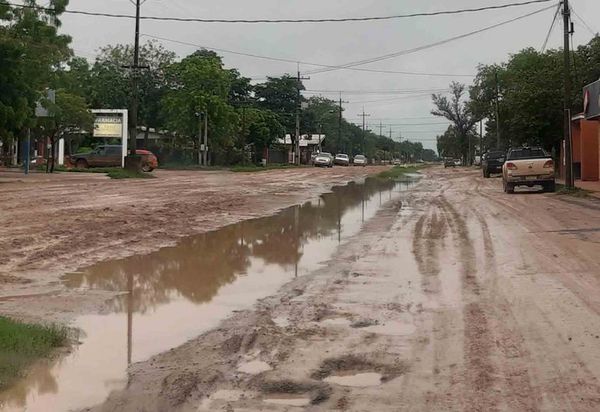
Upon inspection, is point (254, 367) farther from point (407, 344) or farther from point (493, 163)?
point (493, 163)

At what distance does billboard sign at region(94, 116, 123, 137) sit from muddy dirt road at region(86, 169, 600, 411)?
154ft

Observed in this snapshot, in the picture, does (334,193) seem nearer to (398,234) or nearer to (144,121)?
(398,234)

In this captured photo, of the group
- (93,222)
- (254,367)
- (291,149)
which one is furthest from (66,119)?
(291,149)

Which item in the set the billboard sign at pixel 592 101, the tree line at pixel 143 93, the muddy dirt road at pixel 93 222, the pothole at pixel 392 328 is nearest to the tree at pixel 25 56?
the tree line at pixel 143 93

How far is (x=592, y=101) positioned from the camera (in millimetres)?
27516

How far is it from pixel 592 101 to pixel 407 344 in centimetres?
2463

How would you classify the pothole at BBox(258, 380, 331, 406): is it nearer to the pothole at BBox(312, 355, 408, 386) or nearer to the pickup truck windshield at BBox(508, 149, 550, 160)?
the pothole at BBox(312, 355, 408, 386)

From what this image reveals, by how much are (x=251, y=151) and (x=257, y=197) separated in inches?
2191

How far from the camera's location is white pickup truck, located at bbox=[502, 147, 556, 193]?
2564 centimetres

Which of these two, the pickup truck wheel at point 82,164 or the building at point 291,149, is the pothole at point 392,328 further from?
the building at point 291,149

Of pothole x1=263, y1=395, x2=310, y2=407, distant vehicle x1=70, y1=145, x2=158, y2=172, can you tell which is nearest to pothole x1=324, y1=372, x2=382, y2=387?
pothole x1=263, y1=395, x2=310, y2=407

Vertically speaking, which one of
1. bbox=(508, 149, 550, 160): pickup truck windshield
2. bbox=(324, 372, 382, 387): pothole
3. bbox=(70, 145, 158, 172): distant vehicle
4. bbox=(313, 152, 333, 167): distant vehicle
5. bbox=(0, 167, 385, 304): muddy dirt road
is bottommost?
bbox=(324, 372, 382, 387): pothole

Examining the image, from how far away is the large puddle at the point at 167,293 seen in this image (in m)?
5.10

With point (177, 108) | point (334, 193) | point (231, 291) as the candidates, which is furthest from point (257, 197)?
point (177, 108)
